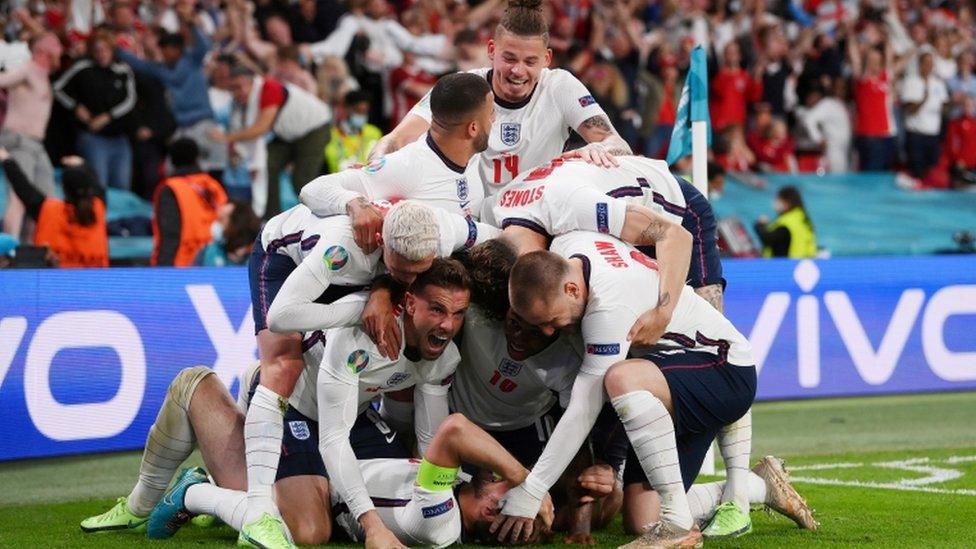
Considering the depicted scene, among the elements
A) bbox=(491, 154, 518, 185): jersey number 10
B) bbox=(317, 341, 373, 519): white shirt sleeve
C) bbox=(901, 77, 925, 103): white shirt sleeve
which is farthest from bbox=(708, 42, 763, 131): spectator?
bbox=(317, 341, 373, 519): white shirt sleeve

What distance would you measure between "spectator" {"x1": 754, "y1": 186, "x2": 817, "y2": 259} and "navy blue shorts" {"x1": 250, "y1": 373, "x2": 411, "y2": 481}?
887 centimetres

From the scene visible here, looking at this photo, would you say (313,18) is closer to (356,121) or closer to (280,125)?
(356,121)

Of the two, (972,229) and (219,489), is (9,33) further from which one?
(972,229)

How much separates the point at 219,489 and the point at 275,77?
9.22 m

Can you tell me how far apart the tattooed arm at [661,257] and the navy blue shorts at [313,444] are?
130 centimetres

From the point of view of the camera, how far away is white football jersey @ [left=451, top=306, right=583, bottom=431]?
6.78 m

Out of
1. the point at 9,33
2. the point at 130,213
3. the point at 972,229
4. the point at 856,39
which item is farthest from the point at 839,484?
the point at 856,39

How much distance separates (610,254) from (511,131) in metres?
1.85

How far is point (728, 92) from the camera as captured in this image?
1862 centimetres

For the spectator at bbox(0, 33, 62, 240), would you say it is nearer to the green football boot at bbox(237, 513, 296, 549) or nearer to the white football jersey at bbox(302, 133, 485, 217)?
the white football jersey at bbox(302, 133, 485, 217)

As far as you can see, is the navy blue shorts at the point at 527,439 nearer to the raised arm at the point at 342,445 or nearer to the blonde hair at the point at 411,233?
the raised arm at the point at 342,445

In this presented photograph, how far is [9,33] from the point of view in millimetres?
14086

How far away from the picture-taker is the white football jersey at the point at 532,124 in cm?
827

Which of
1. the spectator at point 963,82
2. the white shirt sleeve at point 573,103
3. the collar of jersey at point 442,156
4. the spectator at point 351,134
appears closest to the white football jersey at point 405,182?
the collar of jersey at point 442,156
